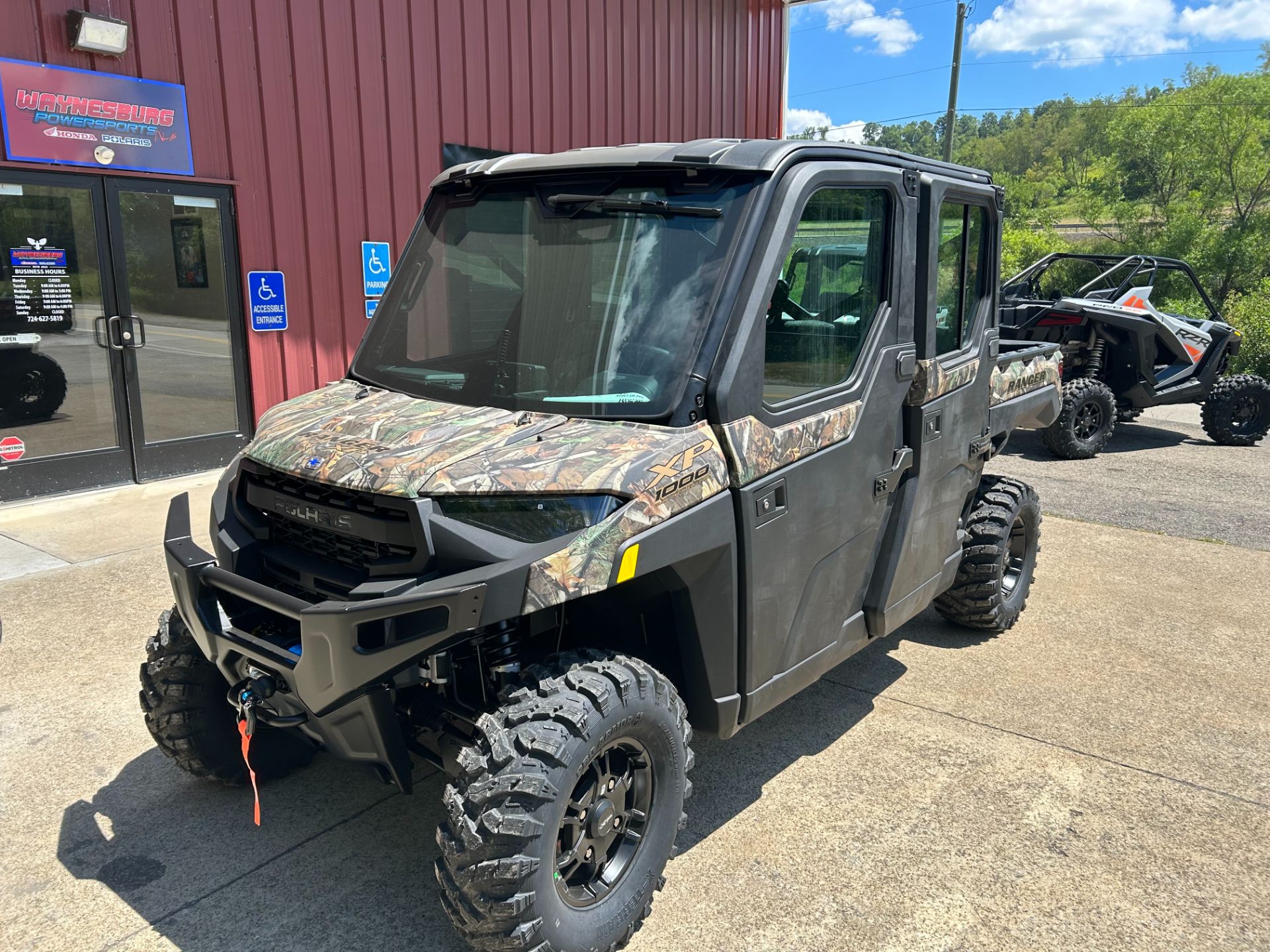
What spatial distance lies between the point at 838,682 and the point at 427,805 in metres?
2.03

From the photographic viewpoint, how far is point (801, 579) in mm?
3217

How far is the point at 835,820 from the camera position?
3.41 m

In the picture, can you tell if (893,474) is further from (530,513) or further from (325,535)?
(325,535)

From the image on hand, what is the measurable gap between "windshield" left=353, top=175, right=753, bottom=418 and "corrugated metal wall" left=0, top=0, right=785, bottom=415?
536cm

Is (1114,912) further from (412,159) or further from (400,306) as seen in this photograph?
(412,159)

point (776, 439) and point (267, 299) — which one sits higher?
point (267, 299)

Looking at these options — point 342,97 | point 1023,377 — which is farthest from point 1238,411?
point 342,97

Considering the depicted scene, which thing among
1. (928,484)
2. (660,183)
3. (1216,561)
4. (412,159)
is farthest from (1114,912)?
(412,159)

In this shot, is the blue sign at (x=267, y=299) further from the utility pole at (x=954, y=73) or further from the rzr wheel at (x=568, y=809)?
the utility pole at (x=954, y=73)

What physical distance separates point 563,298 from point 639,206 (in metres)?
0.38

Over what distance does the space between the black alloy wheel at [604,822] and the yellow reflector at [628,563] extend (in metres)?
0.45

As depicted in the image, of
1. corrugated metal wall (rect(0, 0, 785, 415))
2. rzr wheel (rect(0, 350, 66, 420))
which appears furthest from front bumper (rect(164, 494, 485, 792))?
corrugated metal wall (rect(0, 0, 785, 415))

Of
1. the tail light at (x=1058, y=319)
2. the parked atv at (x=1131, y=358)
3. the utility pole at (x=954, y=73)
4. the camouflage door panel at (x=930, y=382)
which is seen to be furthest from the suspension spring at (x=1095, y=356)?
the utility pole at (x=954, y=73)

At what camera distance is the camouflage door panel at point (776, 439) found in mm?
2852
